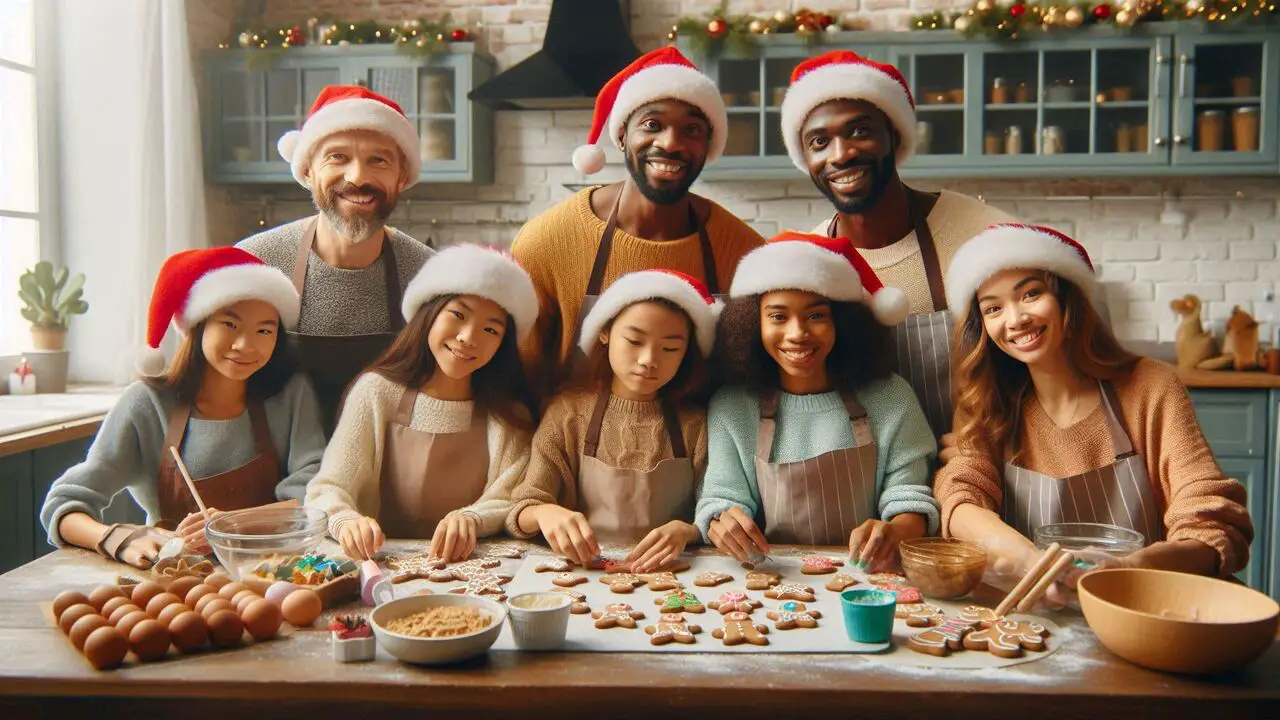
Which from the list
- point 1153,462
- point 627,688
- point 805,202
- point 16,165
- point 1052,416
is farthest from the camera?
point 805,202

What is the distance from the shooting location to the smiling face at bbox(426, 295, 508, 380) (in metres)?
2.32

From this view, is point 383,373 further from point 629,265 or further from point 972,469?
point 972,469

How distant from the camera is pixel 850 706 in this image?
1457 millimetres

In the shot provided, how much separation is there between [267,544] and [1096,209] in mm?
4408

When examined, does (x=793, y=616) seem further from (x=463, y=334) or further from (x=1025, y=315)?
(x=463, y=334)

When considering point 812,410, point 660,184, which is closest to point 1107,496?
point 812,410

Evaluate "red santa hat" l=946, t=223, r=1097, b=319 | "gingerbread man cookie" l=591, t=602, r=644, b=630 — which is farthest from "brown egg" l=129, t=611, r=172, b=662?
"red santa hat" l=946, t=223, r=1097, b=319

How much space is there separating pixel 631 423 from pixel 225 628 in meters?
1.02

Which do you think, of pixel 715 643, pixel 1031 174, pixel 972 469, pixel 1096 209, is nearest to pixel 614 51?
pixel 1031 174

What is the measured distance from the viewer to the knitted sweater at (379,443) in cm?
229

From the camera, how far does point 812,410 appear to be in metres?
2.31

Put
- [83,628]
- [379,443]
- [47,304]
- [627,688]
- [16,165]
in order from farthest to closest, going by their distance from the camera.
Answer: [16,165]
[47,304]
[379,443]
[83,628]
[627,688]

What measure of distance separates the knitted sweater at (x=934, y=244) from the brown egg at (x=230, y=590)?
178 cm

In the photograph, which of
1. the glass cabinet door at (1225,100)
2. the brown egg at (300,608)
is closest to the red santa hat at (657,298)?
the brown egg at (300,608)
